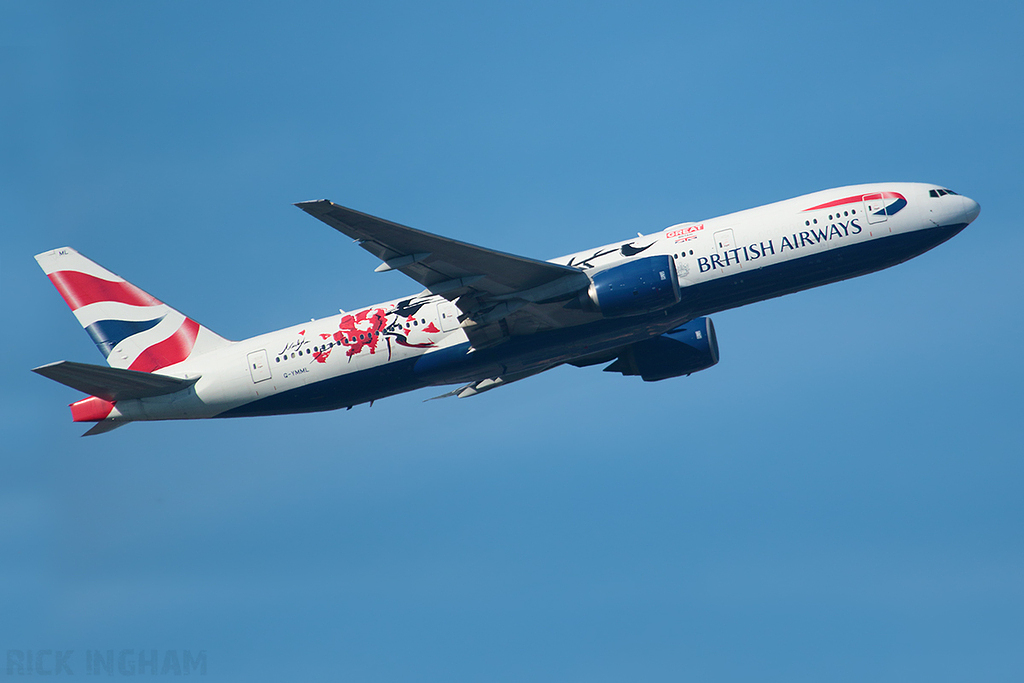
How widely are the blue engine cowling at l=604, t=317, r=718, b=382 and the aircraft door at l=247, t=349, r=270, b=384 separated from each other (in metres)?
15.5

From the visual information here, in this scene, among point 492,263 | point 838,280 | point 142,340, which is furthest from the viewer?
point 142,340

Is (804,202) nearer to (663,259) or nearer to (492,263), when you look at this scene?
(663,259)

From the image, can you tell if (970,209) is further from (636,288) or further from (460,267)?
(460,267)

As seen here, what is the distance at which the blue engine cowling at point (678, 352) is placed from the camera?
42.3 m

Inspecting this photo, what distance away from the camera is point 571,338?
3719 centimetres

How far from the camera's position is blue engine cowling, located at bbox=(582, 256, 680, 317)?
34875mm

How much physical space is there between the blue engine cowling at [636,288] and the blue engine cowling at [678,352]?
720cm

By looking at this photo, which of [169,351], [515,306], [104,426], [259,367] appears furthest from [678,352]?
[104,426]

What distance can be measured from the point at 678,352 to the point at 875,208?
33.5 ft

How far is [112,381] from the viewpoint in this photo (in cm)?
3781

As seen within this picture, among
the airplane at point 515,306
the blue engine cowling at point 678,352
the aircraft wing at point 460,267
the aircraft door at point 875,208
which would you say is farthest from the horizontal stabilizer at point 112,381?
the aircraft door at point 875,208

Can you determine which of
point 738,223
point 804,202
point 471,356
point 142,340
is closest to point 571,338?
point 471,356

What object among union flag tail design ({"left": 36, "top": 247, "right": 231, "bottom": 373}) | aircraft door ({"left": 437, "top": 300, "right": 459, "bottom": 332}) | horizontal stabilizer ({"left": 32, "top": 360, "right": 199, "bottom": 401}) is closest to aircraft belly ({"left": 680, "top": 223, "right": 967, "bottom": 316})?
aircraft door ({"left": 437, "top": 300, "right": 459, "bottom": 332})

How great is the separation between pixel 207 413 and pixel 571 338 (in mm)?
15233
